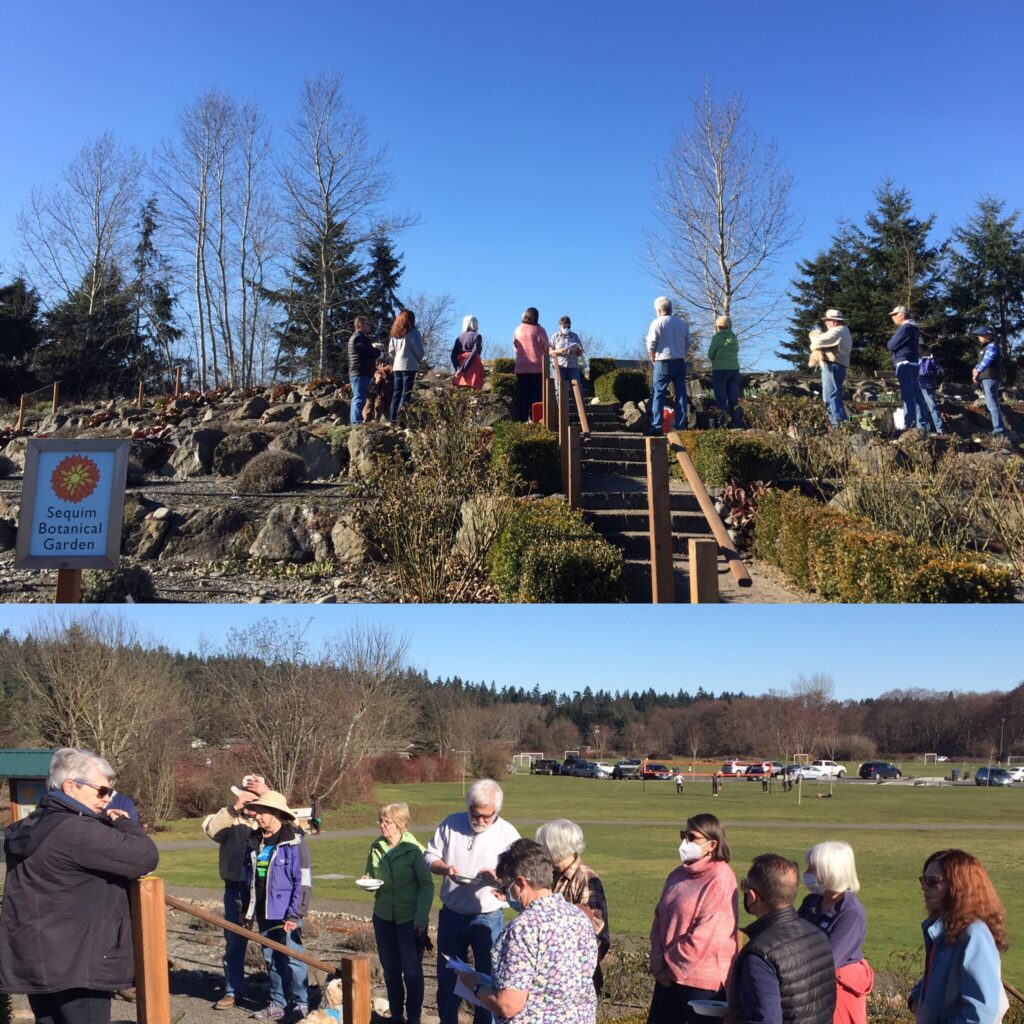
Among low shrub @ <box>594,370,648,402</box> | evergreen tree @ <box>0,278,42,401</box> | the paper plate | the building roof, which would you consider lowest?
the paper plate

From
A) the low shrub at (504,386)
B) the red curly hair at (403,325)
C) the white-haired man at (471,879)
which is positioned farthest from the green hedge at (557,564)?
the low shrub at (504,386)

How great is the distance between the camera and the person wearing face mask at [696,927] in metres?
4.21

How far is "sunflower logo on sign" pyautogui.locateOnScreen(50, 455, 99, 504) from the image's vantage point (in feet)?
25.4

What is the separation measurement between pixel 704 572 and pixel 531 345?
24.9 ft

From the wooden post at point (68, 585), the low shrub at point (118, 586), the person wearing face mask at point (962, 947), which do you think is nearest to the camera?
the person wearing face mask at point (962, 947)

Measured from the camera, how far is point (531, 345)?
585 inches

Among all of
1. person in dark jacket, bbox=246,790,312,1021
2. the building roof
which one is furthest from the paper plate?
the building roof

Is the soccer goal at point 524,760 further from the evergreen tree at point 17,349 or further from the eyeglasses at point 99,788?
the evergreen tree at point 17,349

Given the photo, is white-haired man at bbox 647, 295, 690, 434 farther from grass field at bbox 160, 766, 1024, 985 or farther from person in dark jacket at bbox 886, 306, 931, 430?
grass field at bbox 160, 766, 1024, 985

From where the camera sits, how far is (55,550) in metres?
7.71

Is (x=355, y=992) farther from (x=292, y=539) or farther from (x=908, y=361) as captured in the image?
(x=908, y=361)

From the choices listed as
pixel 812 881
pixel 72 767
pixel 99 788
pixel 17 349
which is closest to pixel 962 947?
pixel 812 881

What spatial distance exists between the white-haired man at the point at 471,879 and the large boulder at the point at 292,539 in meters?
6.24

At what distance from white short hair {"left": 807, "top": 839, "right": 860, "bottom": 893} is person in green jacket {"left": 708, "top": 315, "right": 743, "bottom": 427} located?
10238 mm
